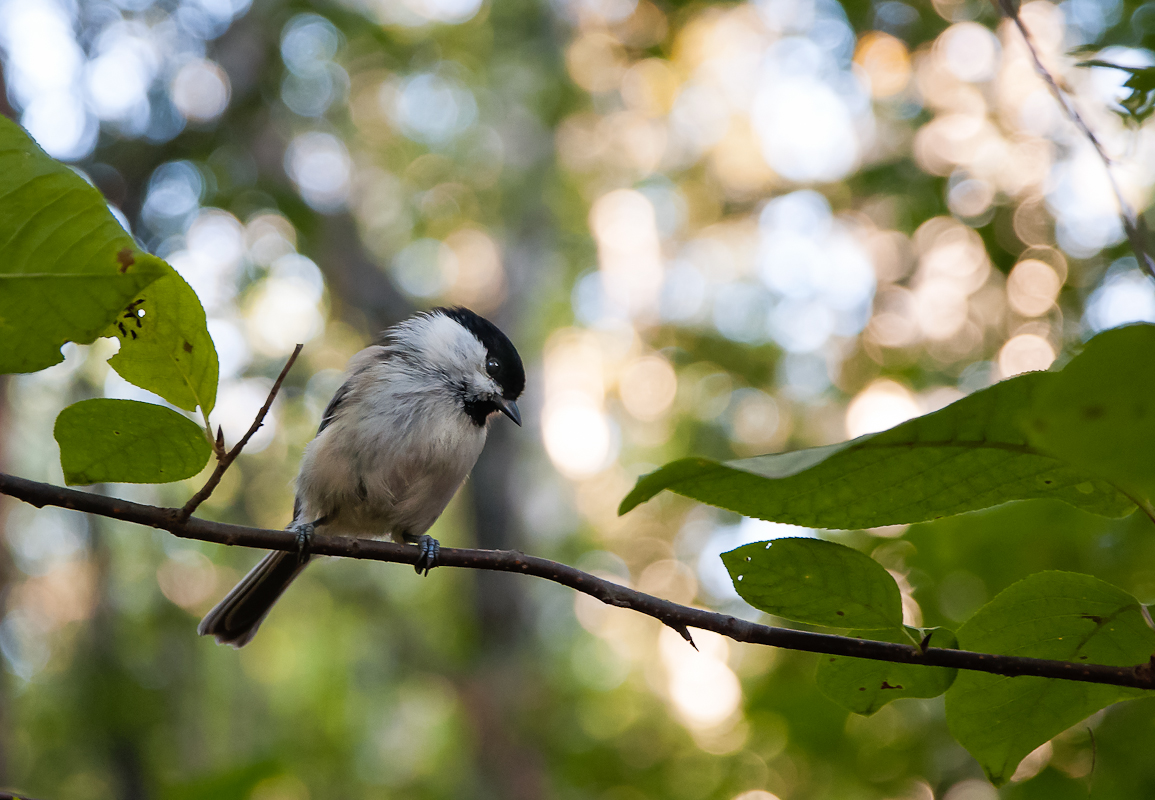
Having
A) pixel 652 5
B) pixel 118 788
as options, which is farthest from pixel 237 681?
pixel 652 5

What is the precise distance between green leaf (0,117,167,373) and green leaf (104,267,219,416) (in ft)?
0.39

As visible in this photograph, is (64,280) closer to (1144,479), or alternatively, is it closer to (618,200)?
(1144,479)

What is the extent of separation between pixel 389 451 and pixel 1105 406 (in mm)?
2701

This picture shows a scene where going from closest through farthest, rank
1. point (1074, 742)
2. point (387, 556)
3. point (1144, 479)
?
point (1144, 479) → point (387, 556) → point (1074, 742)

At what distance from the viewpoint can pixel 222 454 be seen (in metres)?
1.10

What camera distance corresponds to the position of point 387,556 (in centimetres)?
139

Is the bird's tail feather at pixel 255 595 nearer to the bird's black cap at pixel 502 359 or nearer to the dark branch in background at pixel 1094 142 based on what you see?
the bird's black cap at pixel 502 359

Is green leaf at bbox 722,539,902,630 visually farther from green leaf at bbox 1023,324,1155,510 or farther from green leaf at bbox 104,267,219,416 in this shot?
green leaf at bbox 104,267,219,416

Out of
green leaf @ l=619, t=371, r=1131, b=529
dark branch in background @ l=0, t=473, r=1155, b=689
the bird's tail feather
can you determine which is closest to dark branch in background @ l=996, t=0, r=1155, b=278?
green leaf @ l=619, t=371, r=1131, b=529

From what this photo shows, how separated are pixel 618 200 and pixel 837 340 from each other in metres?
6.04

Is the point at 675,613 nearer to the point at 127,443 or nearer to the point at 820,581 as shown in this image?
the point at 820,581

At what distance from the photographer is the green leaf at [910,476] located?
0.80 m

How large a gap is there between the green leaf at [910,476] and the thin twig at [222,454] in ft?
1.60

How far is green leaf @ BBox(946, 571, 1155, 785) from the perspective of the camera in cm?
97
